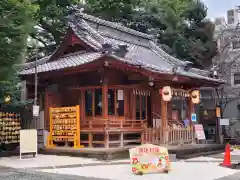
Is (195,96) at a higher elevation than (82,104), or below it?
higher

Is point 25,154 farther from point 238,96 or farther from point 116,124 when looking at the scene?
point 238,96

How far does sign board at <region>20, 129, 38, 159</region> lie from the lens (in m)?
13.8

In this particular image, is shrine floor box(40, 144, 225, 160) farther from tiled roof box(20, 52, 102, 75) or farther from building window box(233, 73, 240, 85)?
building window box(233, 73, 240, 85)

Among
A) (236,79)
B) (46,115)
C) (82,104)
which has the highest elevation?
(236,79)

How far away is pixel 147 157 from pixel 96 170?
1.80 meters

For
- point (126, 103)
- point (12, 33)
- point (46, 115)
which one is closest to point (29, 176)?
point (12, 33)

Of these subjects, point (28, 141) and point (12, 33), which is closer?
point (12, 33)

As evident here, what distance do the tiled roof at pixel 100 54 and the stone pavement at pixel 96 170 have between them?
165 inches

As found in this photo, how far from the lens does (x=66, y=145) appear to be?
1619cm

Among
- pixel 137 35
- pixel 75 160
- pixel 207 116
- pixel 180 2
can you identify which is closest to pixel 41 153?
pixel 75 160

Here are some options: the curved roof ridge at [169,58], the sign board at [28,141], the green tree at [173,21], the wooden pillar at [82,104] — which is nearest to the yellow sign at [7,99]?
the sign board at [28,141]

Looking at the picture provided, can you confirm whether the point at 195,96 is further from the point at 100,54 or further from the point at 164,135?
the point at 100,54

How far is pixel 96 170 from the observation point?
11195 millimetres

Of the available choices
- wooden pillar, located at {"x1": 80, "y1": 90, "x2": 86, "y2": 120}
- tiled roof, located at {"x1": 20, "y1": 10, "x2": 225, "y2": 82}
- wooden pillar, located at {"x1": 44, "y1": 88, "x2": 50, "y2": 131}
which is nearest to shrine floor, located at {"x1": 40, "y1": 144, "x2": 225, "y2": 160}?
wooden pillar, located at {"x1": 44, "y1": 88, "x2": 50, "y2": 131}
